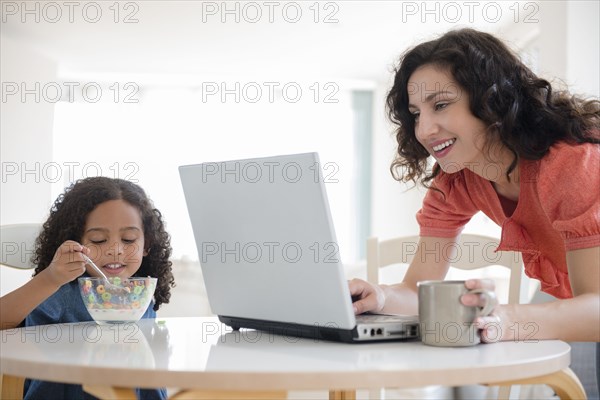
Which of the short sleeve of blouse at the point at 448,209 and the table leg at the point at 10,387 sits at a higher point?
the short sleeve of blouse at the point at 448,209

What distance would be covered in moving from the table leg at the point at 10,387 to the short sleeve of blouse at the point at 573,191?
850 millimetres

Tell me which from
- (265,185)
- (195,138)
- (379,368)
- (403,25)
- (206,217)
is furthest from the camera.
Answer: (195,138)

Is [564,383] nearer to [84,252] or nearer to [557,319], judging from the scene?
A: [557,319]

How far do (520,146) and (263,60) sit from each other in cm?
575

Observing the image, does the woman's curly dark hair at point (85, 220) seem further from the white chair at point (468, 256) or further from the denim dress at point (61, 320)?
the white chair at point (468, 256)

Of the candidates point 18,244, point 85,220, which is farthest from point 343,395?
point 18,244

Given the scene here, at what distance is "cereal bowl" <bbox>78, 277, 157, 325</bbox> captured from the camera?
1197 mm

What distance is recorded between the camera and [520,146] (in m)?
1.26

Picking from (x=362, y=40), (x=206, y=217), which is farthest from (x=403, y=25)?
(x=206, y=217)

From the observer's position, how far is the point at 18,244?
67.9 inches

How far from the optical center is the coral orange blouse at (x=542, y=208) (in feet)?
3.75

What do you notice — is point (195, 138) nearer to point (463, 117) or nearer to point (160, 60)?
point (160, 60)

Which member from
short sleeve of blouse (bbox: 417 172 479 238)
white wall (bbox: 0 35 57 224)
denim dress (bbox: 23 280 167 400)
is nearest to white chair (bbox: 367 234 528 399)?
short sleeve of blouse (bbox: 417 172 479 238)

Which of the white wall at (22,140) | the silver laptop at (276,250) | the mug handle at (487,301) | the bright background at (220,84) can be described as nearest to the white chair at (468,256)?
the silver laptop at (276,250)
